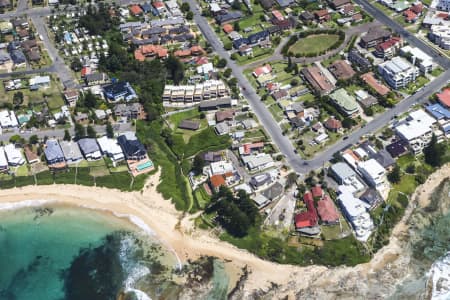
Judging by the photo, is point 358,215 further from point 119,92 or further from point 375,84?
point 119,92

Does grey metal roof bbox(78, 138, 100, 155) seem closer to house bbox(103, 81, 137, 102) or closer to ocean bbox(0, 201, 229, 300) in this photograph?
ocean bbox(0, 201, 229, 300)

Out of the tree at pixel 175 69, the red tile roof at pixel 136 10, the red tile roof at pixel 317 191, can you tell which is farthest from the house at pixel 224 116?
the red tile roof at pixel 136 10

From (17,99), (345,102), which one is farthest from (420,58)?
(17,99)

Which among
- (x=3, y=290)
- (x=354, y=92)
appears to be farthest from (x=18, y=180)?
Answer: (x=354, y=92)

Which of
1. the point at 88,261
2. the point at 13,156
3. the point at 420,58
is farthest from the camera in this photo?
the point at 420,58

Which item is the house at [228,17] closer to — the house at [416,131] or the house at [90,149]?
the house at [90,149]
